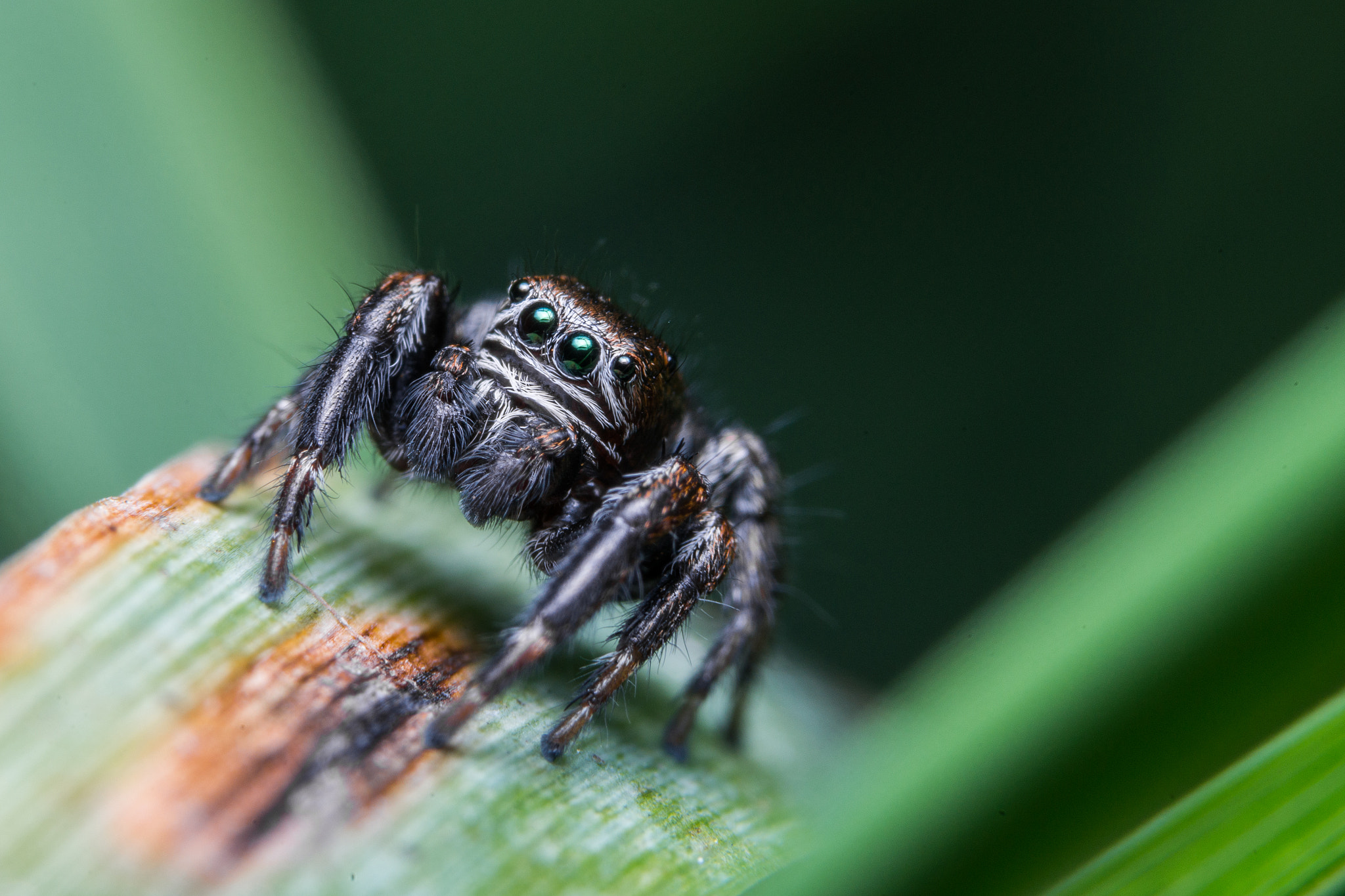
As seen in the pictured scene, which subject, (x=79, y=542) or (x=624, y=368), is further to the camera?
(x=624, y=368)

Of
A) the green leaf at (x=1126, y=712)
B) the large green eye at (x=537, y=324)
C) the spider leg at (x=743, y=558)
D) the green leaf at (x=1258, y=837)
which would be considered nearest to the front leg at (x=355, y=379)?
the large green eye at (x=537, y=324)

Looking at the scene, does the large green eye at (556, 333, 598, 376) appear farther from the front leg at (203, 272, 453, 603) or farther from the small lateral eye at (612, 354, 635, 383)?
the front leg at (203, 272, 453, 603)

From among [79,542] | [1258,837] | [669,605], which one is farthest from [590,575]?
[1258,837]

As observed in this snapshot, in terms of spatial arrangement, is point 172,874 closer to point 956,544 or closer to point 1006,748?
point 1006,748

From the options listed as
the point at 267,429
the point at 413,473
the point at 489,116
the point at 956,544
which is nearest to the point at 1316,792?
the point at 413,473

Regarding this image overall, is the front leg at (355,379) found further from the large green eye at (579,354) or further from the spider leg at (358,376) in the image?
the large green eye at (579,354)

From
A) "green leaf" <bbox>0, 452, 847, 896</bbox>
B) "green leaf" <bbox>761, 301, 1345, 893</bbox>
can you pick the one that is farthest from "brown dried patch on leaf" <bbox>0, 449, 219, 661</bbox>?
"green leaf" <bbox>761, 301, 1345, 893</bbox>

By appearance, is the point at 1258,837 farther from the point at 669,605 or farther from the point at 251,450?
the point at 251,450
